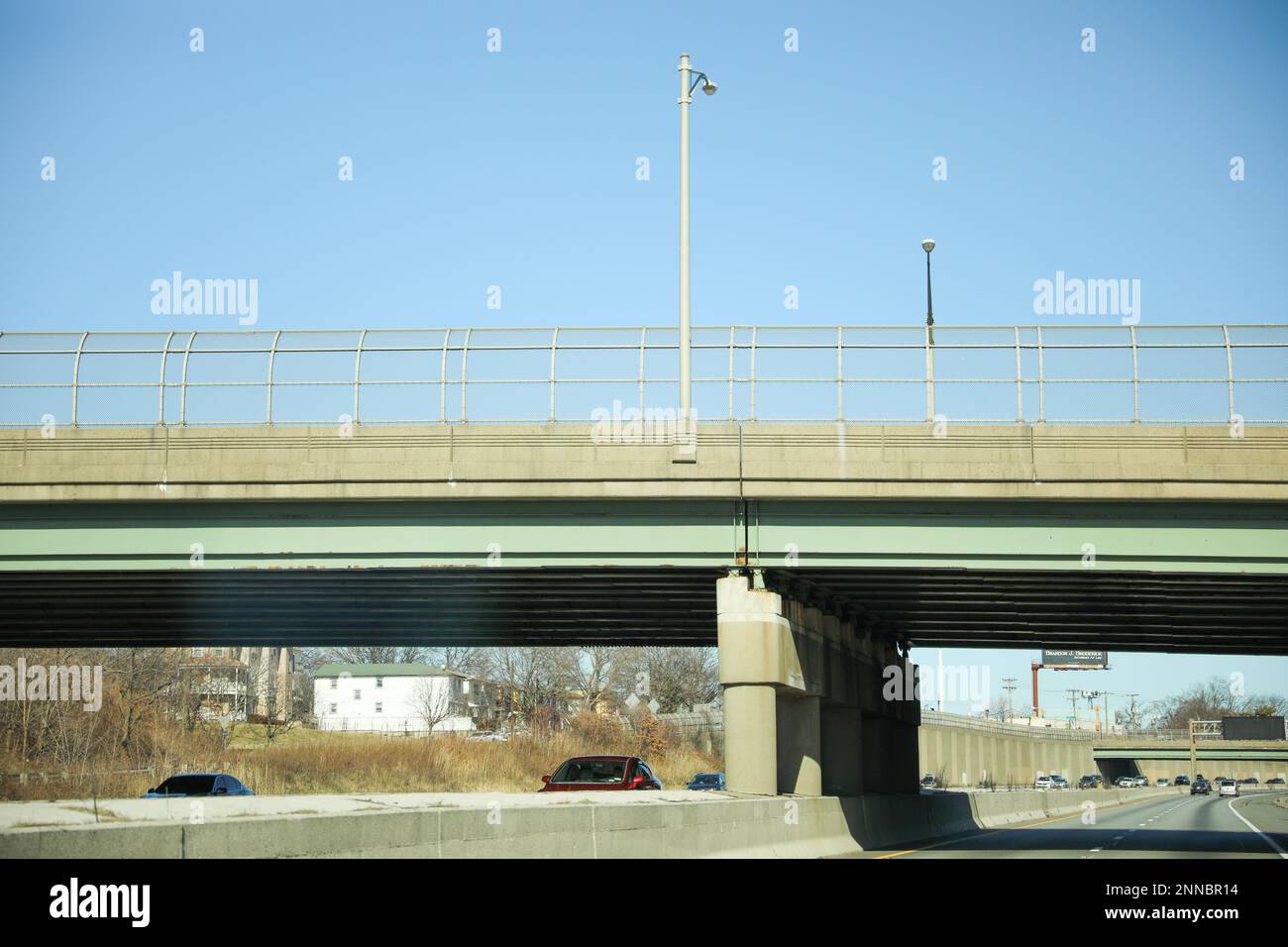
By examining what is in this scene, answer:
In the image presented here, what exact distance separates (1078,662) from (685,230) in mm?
135922

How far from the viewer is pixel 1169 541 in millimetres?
28062

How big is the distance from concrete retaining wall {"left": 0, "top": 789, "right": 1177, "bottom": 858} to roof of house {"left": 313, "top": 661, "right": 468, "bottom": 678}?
9370cm

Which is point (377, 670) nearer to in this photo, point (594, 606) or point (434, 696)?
point (434, 696)

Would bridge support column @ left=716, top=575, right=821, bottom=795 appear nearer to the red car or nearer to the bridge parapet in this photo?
the red car

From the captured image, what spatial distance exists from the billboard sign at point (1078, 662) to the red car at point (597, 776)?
124 meters

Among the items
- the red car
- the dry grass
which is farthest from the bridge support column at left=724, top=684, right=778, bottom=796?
the dry grass

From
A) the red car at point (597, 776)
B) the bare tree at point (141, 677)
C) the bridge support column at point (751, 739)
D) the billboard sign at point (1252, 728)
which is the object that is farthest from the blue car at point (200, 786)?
the billboard sign at point (1252, 728)

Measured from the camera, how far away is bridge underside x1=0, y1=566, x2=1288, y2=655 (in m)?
30.4

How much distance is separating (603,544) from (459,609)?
27.6 ft

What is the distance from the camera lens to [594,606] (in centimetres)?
3634

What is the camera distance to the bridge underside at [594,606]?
30375 millimetres

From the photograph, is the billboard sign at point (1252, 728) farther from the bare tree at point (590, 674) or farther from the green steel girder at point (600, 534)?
the green steel girder at point (600, 534)
